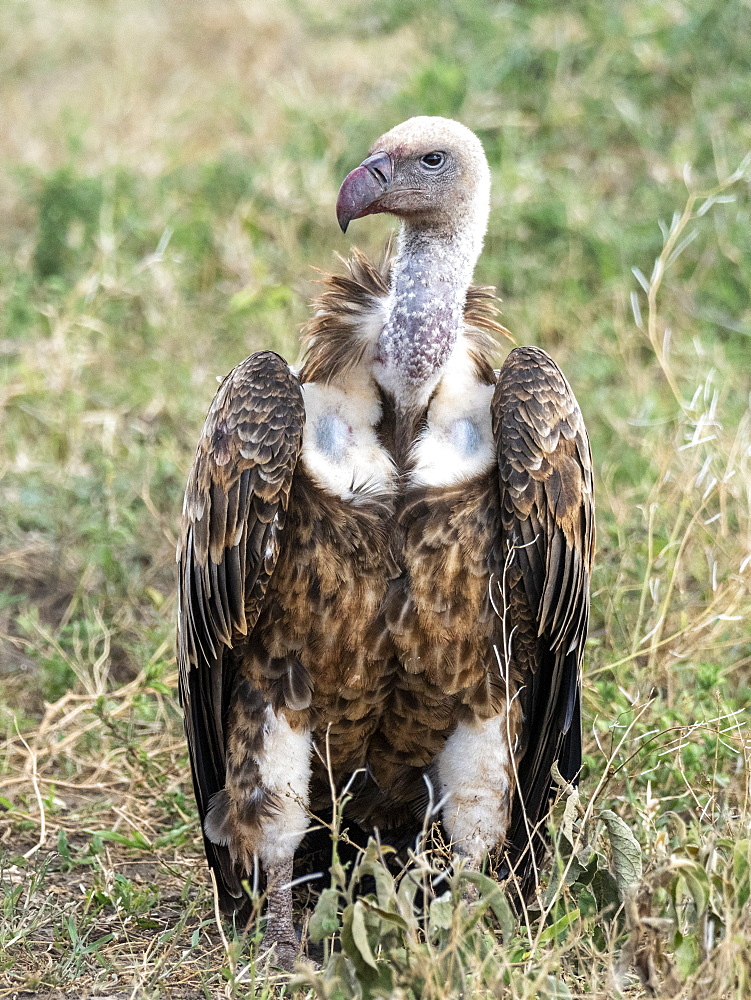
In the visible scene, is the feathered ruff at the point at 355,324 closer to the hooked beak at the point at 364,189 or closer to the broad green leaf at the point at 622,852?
the hooked beak at the point at 364,189

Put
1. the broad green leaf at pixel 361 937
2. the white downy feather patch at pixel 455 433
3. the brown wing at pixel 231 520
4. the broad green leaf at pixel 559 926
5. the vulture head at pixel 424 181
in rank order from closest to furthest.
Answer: the broad green leaf at pixel 361 937, the broad green leaf at pixel 559 926, the brown wing at pixel 231 520, the white downy feather patch at pixel 455 433, the vulture head at pixel 424 181

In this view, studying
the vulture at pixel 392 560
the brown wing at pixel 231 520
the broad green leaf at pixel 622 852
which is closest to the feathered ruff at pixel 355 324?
the vulture at pixel 392 560

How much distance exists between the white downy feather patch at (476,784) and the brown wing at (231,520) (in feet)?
1.94

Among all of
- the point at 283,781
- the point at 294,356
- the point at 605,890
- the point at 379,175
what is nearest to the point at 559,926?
the point at 605,890

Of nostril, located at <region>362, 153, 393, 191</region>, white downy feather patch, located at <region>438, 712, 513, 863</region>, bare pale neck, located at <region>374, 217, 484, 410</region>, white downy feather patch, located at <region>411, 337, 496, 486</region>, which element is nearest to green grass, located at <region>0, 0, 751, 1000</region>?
white downy feather patch, located at <region>438, 712, 513, 863</region>

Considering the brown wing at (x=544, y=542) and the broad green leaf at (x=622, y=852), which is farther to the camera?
the brown wing at (x=544, y=542)

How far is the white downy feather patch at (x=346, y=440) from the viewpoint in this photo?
140 inches

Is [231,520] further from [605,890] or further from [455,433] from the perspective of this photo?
[605,890]

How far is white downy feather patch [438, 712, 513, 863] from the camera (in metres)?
3.73

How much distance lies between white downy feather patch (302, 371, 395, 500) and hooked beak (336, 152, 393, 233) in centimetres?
41

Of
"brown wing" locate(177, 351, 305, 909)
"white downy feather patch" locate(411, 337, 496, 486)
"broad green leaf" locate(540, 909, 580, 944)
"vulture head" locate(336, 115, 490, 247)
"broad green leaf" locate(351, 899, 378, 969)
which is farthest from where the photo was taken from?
"vulture head" locate(336, 115, 490, 247)

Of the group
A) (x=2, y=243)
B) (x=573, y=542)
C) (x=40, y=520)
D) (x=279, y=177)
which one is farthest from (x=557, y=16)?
(x=573, y=542)

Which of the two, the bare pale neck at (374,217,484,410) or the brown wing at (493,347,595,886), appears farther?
the bare pale neck at (374,217,484,410)

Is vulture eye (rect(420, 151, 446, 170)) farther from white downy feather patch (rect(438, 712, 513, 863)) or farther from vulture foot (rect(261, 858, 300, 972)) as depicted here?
vulture foot (rect(261, 858, 300, 972))
